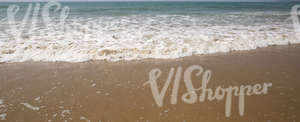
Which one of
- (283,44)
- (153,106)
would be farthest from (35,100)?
(283,44)

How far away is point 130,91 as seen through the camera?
137 inches

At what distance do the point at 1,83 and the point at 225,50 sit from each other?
592 cm

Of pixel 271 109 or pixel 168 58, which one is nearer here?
pixel 271 109

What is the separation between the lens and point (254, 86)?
360 cm

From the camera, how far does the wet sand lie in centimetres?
275

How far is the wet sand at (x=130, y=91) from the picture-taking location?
2754 mm

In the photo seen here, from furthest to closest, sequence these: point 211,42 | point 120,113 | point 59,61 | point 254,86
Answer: point 211,42 → point 59,61 → point 254,86 → point 120,113

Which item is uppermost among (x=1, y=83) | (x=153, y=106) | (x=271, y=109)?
(x=271, y=109)

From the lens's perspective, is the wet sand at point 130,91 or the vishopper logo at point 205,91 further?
the vishopper logo at point 205,91

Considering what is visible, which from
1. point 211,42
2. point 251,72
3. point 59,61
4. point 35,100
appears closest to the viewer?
point 35,100

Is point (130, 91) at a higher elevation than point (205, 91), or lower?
lower

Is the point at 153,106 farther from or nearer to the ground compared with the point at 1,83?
farther from the ground

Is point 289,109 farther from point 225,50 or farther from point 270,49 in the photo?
point 270,49

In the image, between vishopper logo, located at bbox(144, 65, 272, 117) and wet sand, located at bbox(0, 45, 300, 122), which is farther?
vishopper logo, located at bbox(144, 65, 272, 117)
